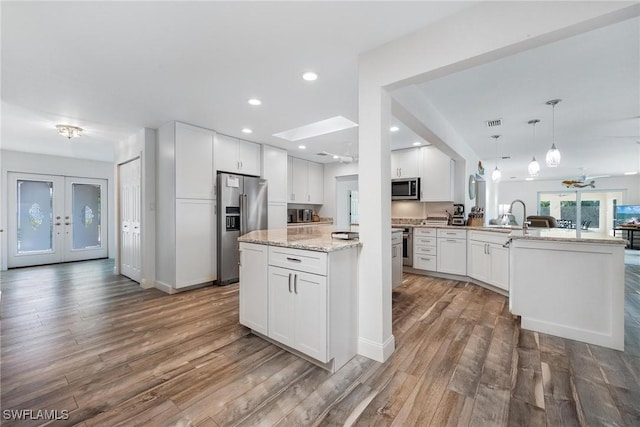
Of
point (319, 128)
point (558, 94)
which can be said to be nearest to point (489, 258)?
point (558, 94)

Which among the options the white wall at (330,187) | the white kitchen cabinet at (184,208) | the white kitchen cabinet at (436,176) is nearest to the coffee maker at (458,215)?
the white kitchen cabinet at (436,176)

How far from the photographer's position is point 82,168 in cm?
632

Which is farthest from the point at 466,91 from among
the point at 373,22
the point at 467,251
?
the point at 467,251

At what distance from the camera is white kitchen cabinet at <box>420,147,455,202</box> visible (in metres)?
4.86

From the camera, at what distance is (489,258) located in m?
3.82

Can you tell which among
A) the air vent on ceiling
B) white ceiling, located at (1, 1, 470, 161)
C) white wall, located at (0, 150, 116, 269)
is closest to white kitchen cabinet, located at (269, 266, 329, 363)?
white ceiling, located at (1, 1, 470, 161)

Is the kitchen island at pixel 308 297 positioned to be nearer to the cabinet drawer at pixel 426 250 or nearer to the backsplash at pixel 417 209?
the cabinet drawer at pixel 426 250

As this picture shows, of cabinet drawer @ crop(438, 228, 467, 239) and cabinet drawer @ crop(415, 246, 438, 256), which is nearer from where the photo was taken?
cabinet drawer @ crop(438, 228, 467, 239)

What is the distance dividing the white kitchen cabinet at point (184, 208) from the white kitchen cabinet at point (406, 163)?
3433 millimetres

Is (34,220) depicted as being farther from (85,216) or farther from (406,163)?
(406,163)

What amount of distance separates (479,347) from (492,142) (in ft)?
13.6

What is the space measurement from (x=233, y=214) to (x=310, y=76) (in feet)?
8.49

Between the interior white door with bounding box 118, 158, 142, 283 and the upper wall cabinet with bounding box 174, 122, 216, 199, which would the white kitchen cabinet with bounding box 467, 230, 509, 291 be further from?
the interior white door with bounding box 118, 158, 142, 283

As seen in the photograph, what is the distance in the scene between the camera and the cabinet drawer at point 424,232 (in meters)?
4.61
